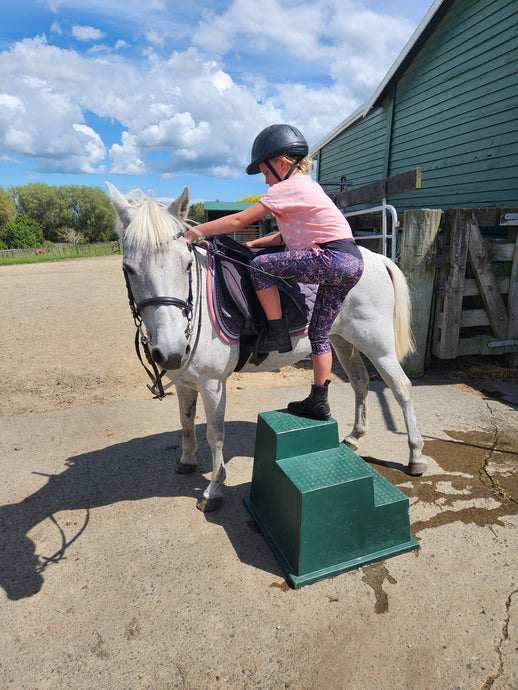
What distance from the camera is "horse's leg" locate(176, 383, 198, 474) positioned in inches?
119

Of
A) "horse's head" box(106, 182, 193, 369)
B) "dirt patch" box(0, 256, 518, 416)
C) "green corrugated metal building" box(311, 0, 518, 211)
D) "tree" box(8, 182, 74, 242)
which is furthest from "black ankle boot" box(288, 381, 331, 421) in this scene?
"tree" box(8, 182, 74, 242)

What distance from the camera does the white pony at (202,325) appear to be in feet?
6.68

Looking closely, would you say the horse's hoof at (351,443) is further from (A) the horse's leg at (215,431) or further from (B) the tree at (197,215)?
(B) the tree at (197,215)

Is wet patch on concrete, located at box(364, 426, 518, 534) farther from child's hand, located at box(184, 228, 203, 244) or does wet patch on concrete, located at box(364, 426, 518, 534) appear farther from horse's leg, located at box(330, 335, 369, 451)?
child's hand, located at box(184, 228, 203, 244)

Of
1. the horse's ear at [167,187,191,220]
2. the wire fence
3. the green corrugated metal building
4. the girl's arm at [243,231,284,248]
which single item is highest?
the green corrugated metal building

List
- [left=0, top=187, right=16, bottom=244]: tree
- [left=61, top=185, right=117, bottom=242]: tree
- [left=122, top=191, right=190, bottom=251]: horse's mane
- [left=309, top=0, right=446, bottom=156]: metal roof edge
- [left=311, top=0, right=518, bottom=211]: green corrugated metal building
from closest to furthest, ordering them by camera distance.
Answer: [left=122, top=191, right=190, bottom=251]: horse's mane → [left=311, top=0, right=518, bottom=211]: green corrugated metal building → [left=309, top=0, right=446, bottom=156]: metal roof edge → [left=0, top=187, right=16, bottom=244]: tree → [left=61, top=185, right=117, bottom=242]: tree

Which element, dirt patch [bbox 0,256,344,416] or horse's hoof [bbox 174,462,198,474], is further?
dirt patch [bbox 0,256,344,416]

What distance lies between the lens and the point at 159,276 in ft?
6.70

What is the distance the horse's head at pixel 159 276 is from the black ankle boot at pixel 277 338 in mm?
680

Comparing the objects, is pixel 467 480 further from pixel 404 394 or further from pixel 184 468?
pixel 184 468

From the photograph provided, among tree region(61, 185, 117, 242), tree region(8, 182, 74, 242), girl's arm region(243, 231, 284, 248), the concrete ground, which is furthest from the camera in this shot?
tree region(61, 185, 117, 242)

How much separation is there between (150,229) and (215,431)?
141cm

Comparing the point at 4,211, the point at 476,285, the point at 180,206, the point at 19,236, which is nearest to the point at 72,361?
the point at 180,206

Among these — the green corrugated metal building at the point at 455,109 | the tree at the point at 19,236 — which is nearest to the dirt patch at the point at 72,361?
the green corrugated metal building at the point at 455,109
